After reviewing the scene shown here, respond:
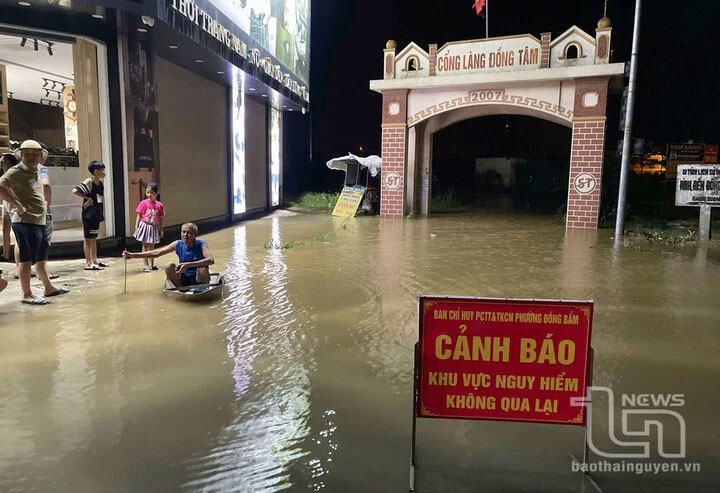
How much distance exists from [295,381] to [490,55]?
1476 centimetres

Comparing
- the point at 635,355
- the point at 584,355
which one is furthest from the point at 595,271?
the point at 584,355

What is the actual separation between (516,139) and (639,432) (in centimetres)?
3744

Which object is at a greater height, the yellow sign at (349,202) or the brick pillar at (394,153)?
the brick pillar at (394,153)

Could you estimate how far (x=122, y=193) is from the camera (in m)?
10.8

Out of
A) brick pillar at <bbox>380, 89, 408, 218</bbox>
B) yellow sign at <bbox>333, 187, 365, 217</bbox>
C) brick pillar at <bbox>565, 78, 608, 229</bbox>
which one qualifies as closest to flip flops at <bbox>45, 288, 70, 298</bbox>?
yellow sign at <bbox>333, 187, 365, 217</bbox>

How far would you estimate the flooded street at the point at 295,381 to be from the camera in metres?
3.20

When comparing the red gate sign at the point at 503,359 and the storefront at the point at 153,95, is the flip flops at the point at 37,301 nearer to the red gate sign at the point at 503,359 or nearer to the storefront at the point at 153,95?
the storefront at the point at 153,95

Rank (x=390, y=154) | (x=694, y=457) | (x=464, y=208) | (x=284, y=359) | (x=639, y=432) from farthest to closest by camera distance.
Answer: (x=464, y=208)
(x=390, y=154)
(x=284, y=359)
(x=639, y=432)
(x=694, y=457)

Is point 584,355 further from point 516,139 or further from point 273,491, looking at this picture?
point 516,139

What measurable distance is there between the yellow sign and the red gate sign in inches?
620

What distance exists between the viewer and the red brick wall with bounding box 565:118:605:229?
15.9 metres

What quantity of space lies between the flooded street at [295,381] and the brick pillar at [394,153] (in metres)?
9.72

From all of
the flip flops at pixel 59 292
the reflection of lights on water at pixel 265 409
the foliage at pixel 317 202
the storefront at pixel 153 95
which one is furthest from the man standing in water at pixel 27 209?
the foliage at pixel 317 202

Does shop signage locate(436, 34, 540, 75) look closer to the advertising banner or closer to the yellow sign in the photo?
the yellow sign
